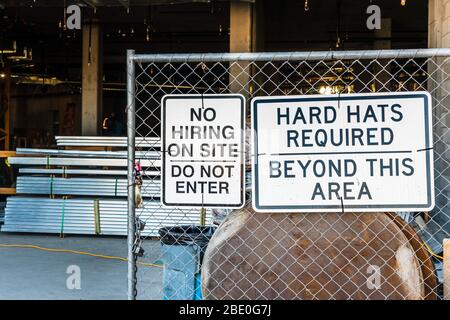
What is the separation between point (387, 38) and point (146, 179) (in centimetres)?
1016

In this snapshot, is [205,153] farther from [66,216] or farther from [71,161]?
[71,161]

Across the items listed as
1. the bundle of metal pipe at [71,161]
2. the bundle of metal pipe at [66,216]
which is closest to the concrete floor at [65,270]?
the bundle of metal pipe at [66,216]

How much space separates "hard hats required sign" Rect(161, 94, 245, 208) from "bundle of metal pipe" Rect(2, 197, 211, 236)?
739 cm

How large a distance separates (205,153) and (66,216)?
831cm

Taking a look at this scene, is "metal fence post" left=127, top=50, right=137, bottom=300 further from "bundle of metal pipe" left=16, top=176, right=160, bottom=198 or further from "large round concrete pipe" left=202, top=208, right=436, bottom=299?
"bundle of metal pipe" left=16, top=176, right=160, bottom=198

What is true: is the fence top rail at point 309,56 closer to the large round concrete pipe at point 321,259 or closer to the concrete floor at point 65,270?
the large round concrete pipe at point 321,259

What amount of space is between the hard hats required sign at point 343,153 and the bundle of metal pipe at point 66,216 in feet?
24.8

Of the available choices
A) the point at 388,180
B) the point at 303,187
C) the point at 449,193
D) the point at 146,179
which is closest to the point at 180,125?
the point at 303,187

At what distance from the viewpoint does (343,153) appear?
12.3ft

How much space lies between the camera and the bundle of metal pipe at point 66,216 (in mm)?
11406

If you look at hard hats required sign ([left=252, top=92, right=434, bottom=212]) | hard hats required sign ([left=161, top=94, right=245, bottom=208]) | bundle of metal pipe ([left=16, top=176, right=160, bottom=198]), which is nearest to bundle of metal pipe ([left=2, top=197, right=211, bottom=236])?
bundle of metal pipe ([left=16, top=176, right=160, bottom=198])

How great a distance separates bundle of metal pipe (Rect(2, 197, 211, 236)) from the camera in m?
11.4

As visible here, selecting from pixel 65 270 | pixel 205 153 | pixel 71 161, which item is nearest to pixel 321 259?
pixel 205 153

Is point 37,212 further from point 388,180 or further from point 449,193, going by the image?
point 388,180
